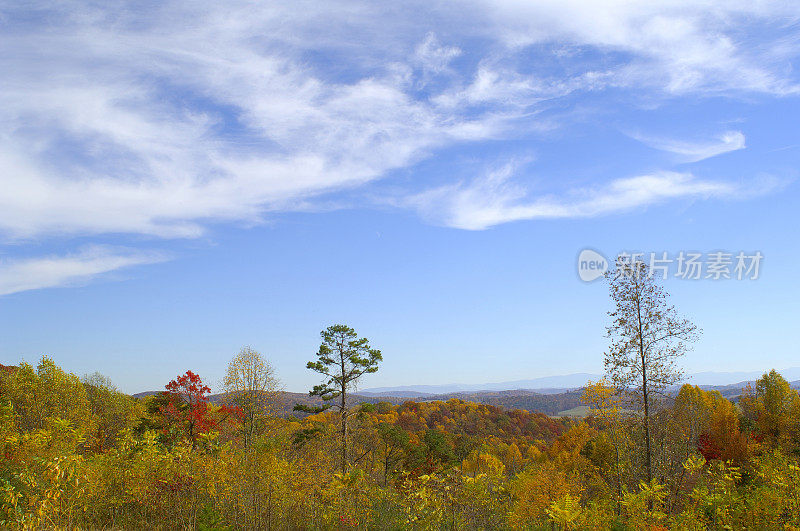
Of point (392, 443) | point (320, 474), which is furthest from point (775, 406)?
point (320, 474)

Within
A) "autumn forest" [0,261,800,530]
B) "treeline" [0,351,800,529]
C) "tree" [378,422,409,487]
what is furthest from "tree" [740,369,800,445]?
"treeline" [0,351,800,529]

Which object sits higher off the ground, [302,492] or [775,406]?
[302,492]

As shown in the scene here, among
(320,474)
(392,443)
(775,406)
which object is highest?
(320,474)

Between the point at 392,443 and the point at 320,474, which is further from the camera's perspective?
the point at 392,443

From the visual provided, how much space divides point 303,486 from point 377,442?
30.2m

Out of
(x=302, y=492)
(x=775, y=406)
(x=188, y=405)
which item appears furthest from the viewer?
(x=775, y=406)

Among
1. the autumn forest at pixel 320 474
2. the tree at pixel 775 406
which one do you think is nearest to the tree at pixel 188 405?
the autumn forest at pixel 320 474

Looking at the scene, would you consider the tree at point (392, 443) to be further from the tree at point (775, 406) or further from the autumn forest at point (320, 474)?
the tree at point (775, 406)

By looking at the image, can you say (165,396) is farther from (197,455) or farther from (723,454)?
Answer: (723,454)

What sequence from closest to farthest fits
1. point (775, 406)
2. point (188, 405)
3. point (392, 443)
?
Result: 1. point (188, 405)
2. point (392, 443)
3. point (775, 406)

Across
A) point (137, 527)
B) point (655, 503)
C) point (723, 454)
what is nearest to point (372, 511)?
point (137, 527)

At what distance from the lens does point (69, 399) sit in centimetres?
2662

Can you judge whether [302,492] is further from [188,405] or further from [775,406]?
[775,406]

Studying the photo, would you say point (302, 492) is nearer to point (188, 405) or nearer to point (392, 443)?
point (188, 405)
